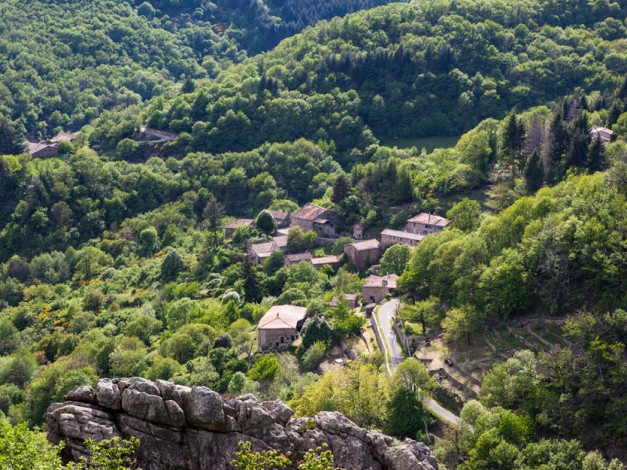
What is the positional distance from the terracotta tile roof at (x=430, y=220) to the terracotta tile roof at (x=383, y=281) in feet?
43.5

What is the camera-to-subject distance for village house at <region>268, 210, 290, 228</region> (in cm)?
11012

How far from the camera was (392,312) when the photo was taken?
236ft

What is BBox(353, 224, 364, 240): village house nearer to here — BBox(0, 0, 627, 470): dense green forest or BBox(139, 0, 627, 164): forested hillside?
BBox(0, 0, 627, 470): dense green forest

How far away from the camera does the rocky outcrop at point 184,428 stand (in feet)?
99.9

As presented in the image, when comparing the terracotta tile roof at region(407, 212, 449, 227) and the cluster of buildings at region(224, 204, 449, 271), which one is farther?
the cluster of buildings at region(224, 204, 449, 271)

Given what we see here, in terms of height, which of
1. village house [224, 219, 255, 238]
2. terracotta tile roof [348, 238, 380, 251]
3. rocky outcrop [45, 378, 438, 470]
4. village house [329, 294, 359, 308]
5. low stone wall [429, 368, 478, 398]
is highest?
rocky outcrop [45, 378, 438, 470]

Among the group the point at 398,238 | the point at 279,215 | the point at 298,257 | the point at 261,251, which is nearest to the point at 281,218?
the point at 279,215

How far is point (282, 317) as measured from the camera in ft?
242

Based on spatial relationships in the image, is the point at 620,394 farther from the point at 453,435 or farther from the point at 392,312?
the point at 392,312

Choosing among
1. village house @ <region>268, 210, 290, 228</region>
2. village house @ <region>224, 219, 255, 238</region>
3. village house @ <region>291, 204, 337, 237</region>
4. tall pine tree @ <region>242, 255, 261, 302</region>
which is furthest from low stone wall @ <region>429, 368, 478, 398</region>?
village house @ <region>224, 219, 255, 238</region>

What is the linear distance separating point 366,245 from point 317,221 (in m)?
13.2

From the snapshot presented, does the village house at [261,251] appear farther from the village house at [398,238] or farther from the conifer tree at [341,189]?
the village house at [398,238]

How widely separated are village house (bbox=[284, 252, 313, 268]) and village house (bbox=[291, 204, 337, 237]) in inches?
313

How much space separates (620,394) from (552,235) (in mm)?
16139
